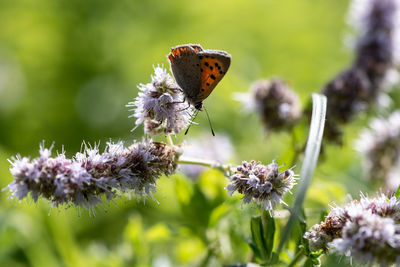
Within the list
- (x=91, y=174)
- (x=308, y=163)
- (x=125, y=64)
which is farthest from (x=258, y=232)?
(x=125, y=64)

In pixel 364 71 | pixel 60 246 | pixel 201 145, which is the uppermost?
pixel 364 71

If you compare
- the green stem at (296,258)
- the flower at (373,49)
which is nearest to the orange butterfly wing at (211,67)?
the green stem at (296,258)

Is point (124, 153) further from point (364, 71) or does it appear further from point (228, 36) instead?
point (228, 36)

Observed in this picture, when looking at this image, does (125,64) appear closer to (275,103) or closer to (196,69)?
(275,103)

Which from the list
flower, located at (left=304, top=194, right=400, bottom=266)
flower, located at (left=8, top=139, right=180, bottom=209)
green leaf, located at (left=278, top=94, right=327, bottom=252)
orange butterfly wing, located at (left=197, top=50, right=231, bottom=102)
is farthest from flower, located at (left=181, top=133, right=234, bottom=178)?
flower, located at (left=304, top=194, right=400, bottom=266)

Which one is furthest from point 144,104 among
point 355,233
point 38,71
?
point 38,71

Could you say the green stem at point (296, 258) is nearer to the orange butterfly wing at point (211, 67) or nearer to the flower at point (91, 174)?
the flower at point (91, 174)
